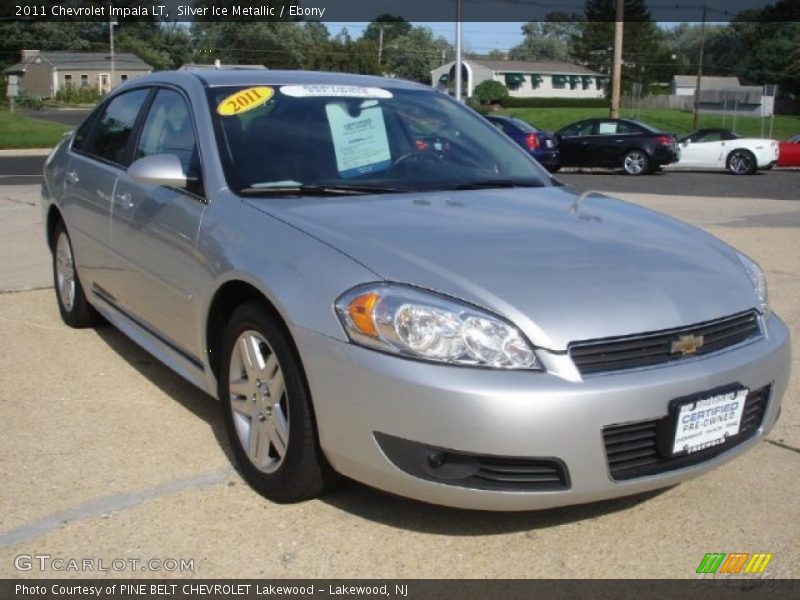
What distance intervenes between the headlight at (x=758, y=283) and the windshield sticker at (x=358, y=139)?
155 cm

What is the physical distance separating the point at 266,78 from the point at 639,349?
2.37 meters

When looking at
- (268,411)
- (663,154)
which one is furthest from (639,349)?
(663,154)

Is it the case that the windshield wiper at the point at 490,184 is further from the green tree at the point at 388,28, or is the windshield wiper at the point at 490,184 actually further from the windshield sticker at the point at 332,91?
the green tree at the point at 388,28

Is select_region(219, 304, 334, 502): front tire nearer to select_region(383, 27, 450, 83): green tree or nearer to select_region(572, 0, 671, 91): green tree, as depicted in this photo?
select_region(383, 27, 450, 83): green tree

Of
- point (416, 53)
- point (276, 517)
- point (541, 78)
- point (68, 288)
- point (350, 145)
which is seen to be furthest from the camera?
point (541, 78)

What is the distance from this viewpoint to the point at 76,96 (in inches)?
3332

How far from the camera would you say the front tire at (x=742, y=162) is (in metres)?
23.5

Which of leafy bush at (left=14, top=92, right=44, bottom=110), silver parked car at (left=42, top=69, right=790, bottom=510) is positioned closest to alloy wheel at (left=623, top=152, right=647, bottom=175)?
silver parked car at (left=42, top=69, right=790, bottom=510)

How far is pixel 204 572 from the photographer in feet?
10.00

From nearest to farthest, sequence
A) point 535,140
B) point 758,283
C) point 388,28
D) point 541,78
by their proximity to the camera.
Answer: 1. point 758,283
2. point 535,140
3. point 541,78
4. point 388,28

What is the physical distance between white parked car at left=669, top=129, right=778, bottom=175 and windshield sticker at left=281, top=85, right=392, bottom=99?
2038 cm

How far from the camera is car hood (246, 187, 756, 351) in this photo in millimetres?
3037

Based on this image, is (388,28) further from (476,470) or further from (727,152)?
(476,470)
